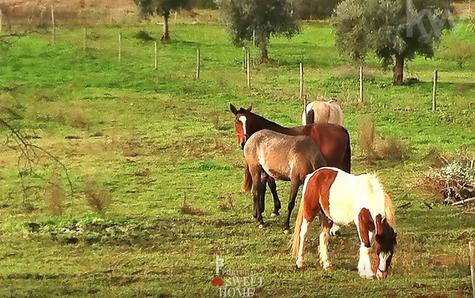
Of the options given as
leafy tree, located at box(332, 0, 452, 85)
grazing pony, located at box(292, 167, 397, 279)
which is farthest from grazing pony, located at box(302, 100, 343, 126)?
leafy tree, located at box(332, 0, 452, 85)

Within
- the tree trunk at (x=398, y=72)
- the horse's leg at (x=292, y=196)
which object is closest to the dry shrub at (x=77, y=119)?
the horse's leg at (x=292, y=196)

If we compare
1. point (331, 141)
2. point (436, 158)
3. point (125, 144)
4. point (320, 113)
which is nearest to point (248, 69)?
point (125, 144)

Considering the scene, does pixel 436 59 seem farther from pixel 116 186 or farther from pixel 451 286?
pixel 451 286

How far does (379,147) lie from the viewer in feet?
63.0

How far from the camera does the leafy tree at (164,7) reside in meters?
41.5

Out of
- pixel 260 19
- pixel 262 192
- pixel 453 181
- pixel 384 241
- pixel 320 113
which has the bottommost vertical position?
pixel 453 181

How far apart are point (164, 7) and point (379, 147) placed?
81.8ft

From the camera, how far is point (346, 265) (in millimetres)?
10836

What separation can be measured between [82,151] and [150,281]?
10563 mm

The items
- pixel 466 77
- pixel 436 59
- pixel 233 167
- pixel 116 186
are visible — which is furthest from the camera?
pixel 436 59

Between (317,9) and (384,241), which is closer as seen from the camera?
(384,241)

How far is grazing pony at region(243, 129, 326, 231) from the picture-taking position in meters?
12.7

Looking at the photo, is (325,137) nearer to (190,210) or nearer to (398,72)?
(190,210)

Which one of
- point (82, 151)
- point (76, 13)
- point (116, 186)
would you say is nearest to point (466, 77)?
point (82, 151)
